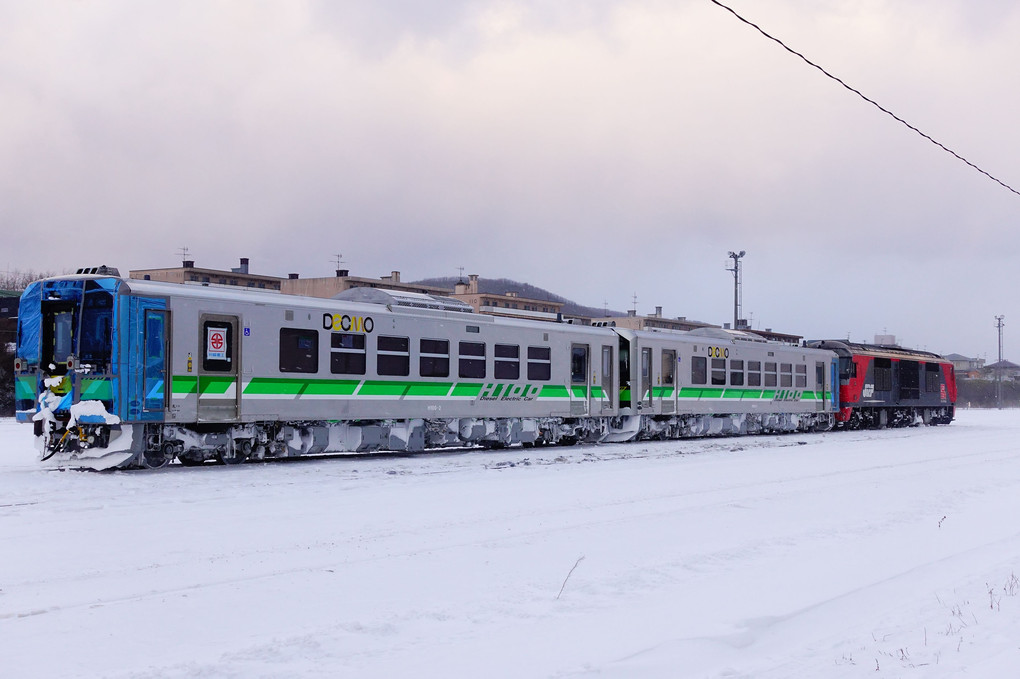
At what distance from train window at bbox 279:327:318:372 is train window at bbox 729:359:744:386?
1796cm

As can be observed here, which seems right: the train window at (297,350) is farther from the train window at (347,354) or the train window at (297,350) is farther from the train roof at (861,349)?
the train roof at (861,349)

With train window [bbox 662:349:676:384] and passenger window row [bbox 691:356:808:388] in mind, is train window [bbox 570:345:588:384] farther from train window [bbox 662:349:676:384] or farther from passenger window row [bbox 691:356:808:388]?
passenger window row [bbox 691:356:808:388]

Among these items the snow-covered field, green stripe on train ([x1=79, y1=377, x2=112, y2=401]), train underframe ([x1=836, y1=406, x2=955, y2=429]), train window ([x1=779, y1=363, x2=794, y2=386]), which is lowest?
the snow-covered field

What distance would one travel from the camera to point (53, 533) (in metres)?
10.9

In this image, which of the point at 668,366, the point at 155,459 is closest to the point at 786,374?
the point at 668,366

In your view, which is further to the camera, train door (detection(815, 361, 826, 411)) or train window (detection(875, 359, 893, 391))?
train window (detection(875, 359, 893, 391))

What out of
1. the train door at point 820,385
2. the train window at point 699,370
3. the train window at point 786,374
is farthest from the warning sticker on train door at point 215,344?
the train door at point 820,385

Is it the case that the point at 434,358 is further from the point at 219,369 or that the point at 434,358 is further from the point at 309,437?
the point at 219,369

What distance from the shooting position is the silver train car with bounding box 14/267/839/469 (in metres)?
17.4

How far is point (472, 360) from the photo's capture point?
24.3 metres

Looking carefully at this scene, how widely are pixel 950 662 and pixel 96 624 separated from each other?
616 centimetres

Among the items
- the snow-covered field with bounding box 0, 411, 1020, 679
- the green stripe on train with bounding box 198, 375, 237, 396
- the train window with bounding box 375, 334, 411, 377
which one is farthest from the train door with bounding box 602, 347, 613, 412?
the green stripe on train with bounding box 198, 375, 237, 396

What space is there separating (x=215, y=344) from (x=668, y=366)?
16.1 meters

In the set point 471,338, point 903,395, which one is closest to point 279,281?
point 903,395
